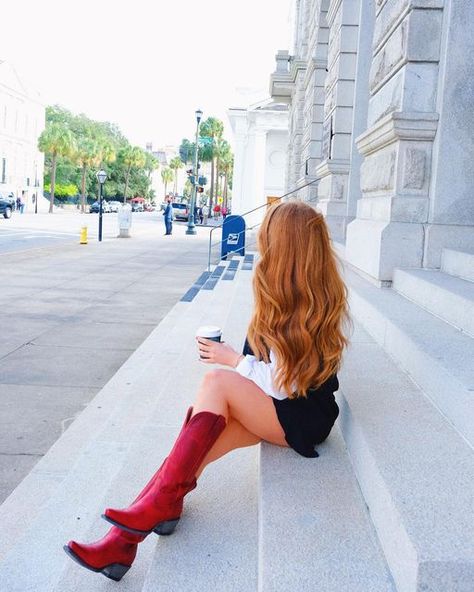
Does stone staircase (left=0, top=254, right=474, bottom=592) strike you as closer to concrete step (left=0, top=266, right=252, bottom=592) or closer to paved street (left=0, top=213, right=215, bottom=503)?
concrete step (left=0, top=266, right=252, bottom=592)

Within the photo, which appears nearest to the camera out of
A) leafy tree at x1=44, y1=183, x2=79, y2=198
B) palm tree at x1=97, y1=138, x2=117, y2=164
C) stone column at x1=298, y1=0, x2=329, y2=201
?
stone column at x1=298, y1=0, x2=329, y2=201

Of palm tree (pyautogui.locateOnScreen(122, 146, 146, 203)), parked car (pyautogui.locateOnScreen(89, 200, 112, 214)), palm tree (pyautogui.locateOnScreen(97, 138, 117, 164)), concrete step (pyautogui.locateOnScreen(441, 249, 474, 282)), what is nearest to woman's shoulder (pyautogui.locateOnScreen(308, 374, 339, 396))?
concrete step (pyautogui.locateOnScreen(441, 249, 474, 282))

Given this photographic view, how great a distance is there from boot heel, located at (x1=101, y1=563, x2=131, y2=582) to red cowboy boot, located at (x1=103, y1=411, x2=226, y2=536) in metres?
0.17

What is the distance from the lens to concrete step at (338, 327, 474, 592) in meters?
1.77

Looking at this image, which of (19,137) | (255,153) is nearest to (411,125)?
(255,153)

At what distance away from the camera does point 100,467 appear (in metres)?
3.92

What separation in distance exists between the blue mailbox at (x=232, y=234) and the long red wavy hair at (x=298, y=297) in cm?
1603

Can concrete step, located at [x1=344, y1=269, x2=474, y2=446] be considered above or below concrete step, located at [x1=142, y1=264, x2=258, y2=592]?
above

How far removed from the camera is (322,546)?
6.98 ft

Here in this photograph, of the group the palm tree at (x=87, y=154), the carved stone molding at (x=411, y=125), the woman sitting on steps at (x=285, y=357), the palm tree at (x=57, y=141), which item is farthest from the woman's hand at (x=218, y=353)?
the palm tree at (x=87, y=154)

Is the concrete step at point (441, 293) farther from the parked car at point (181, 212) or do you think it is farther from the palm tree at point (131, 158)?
the palm tree at point (131, 158)

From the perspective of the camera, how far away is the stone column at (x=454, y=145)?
522 centimetres

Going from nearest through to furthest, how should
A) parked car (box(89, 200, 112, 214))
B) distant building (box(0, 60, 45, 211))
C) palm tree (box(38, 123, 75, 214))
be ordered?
1. distant building (box(0, 60, 45, 211))
2. palm tree (box(38, 123, 75, 214))
3. parked car (box(89, 200, 112, 214))

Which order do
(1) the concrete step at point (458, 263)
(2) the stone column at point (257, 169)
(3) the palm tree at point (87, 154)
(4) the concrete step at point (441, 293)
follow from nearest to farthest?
(4) the concrete step at point (441, 293) → (1) the concrete step at point (458, 263) → (2) the stone column at point (257, 169) → (3) the palm tree at point (87, 154)
